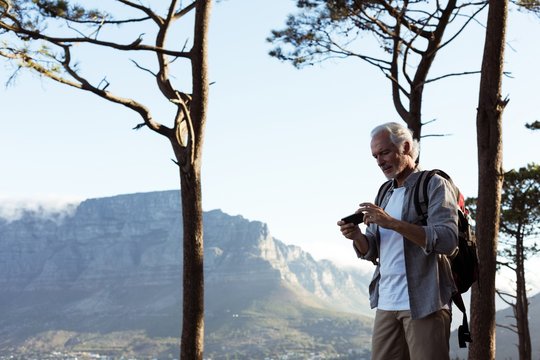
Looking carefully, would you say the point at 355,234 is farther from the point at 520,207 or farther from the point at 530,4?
the point at 520,207

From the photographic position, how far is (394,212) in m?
2.71

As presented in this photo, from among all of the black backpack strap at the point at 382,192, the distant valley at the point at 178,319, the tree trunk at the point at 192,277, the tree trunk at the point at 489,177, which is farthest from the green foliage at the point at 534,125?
the distant valley at the point at 178,319

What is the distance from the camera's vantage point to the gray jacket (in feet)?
8.06

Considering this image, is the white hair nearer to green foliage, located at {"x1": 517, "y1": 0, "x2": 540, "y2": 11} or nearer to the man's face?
the man's face

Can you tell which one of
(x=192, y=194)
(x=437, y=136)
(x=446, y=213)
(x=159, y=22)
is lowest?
(x=446, y=213)

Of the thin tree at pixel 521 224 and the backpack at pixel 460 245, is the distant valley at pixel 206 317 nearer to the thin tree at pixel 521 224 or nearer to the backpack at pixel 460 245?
the thin tree at pixel 521 224

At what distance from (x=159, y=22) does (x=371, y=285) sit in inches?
197

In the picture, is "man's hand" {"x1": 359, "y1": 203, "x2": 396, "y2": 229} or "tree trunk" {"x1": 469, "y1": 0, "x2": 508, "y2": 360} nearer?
"man's hand" {"x1": 359, "y1": 203, "x2": 396, "y2": 229}

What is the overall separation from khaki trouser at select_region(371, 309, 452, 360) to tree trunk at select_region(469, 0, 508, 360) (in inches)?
126

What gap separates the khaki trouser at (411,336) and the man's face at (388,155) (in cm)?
52

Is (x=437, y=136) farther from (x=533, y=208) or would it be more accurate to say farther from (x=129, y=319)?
(x=129, y=319)

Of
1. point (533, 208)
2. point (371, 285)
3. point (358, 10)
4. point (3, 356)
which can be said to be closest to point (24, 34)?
point (358, 10)

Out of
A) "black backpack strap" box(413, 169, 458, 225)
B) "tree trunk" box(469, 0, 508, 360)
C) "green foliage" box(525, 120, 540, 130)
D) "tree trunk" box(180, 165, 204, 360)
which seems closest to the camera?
"black backpack strap" box(413, 169, 458, 225)

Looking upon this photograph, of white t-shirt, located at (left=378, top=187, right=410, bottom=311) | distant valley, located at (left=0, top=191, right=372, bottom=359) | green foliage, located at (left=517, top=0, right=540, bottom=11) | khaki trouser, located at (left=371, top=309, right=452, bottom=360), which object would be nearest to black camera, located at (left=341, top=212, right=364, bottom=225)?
white t-shirt, located at (left=378, top=187, right=410, bottom=311)
